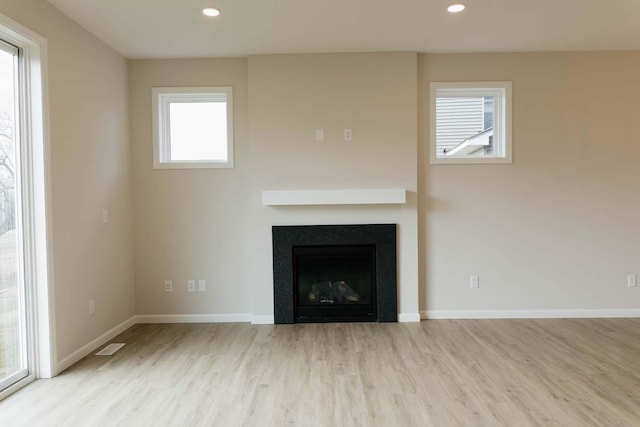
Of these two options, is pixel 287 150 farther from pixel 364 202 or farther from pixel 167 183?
pixel 167 183

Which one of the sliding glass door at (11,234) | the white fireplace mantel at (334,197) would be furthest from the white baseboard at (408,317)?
the sliding glass door at (11,234)

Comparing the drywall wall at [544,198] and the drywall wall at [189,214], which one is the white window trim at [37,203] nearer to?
the drywall wall at [189,214]

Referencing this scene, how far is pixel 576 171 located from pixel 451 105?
146cm

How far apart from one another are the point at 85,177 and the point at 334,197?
2.20 meters

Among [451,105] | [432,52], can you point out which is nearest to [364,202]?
[451,105]

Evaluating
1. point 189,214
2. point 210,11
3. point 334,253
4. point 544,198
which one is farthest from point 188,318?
point 544,198

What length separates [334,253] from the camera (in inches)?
163

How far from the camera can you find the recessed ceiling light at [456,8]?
3.04 metres

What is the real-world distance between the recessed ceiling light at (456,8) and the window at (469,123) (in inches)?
43.2

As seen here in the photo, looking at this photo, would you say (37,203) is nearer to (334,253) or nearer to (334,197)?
(334,197)

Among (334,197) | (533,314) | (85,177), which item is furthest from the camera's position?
(533,314)

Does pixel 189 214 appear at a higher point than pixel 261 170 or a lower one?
lower

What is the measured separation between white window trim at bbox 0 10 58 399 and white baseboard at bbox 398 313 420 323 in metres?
3.03

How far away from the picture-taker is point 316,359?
3.15 meters
